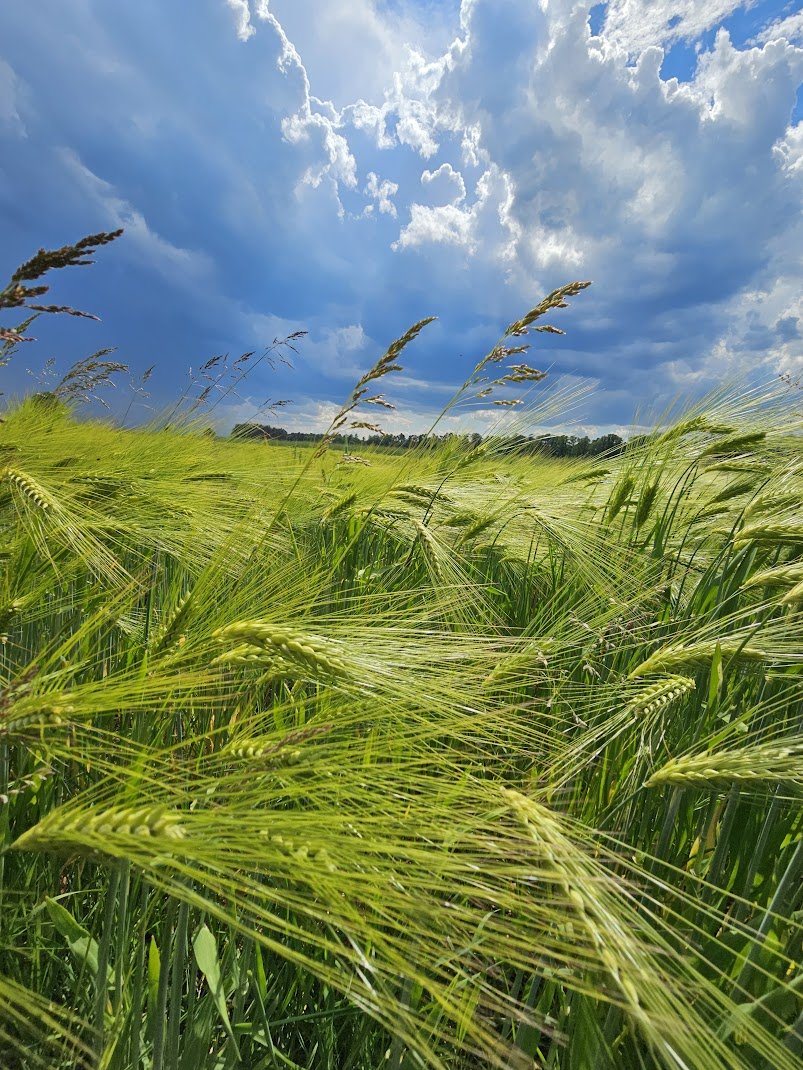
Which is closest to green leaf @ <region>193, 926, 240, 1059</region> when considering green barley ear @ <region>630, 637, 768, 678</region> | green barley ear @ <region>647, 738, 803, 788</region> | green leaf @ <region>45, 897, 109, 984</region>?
green leaf @ <region>45, 897, 109, 984</region>

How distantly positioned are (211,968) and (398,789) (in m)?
0.38

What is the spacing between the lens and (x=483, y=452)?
255 centimetres

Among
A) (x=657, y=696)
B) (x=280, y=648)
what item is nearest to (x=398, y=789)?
(x=280, y=648)

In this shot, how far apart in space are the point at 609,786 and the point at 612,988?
0.64 meters

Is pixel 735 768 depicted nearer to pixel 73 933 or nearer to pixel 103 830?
pixel 103 830

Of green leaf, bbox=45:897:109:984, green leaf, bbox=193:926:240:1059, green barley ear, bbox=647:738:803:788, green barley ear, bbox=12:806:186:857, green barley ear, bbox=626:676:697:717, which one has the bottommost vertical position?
green leaf, bbox=45:897:109:984

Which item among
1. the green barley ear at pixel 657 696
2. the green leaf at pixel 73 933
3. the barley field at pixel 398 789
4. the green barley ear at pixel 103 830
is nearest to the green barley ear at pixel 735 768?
the barley field at pixel 398 789

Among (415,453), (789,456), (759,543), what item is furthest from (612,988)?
(415,453)

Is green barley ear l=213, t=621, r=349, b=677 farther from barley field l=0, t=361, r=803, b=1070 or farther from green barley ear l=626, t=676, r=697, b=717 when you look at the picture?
green barley ear l=626, t=676, r=697, b=717

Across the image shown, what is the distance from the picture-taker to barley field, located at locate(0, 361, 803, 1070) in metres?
0.62

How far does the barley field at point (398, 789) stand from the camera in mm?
621

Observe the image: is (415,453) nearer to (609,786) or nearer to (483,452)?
(483,452)

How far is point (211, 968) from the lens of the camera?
35.9 inches

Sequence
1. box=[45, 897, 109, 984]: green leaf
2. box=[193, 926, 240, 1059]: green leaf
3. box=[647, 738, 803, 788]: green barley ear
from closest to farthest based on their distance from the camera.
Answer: box=[647, 738, 803, 788]: green barley ear, box=[193, 926, 240, 1059]: green leaf, box=[45, 897, 109, 984]: green leaf
